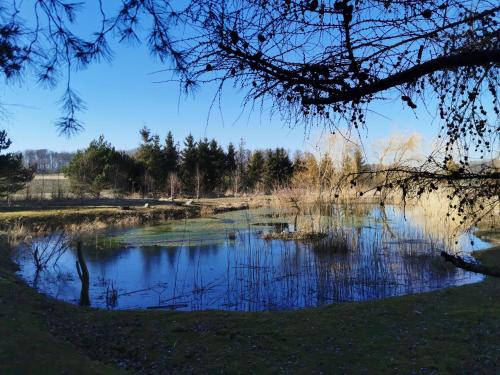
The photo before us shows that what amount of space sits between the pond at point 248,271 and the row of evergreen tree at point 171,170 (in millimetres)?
17939

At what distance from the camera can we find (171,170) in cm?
3975

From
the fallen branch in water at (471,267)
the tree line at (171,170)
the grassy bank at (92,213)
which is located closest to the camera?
the fallen branch in water at (471,267)

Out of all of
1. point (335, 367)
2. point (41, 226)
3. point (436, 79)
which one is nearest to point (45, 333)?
point (335, 367)

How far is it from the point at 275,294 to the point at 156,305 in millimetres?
2470

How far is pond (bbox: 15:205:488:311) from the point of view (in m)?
9.52

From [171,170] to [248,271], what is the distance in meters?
29.4

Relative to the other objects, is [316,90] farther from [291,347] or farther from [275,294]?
[275,294]

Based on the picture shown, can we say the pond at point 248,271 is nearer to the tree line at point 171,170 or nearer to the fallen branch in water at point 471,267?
the fallen branch in water at point 471,267

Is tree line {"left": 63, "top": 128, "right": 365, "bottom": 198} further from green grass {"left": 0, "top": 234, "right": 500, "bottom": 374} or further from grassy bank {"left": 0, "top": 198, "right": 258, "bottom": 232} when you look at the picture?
green grass {"left": 0, "top": 234, "right": 500, "bottom": 374}

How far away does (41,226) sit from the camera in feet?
61.3

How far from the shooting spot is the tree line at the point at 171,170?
33.7 m

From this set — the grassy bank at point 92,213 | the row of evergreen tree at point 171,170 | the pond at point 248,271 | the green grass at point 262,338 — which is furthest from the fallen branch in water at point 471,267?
the row of evergreen tree at point 171,170

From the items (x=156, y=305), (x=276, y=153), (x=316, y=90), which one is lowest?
(x=156, y=305)

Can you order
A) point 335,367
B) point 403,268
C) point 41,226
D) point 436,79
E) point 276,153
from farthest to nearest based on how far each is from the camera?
point 276,153, point 41,226, point 403,268, point 335,367, point 436,79
